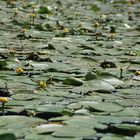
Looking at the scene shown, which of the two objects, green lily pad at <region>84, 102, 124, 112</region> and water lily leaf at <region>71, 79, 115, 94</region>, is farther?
water lily leaf at <region>71, 79, 115, 94</region>

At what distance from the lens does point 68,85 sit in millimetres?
2670

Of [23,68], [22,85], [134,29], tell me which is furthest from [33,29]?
[22,85]

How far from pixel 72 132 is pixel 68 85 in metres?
0.83

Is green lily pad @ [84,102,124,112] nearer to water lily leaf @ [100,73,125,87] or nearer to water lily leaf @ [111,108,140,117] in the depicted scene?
water lily leaf @ [111,108,140,117]

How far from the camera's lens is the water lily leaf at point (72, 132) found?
5.97ft

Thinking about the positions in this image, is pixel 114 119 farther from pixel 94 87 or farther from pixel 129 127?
pixel 94 87

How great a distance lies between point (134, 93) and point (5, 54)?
4.00 feet

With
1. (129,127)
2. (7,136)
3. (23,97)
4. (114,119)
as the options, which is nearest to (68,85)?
(23,97)

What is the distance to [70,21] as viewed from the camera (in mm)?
5965

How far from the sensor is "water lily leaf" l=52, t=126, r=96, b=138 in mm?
1819

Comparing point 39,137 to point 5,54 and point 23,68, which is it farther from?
point 5,54

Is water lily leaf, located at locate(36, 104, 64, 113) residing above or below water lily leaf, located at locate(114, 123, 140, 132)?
above

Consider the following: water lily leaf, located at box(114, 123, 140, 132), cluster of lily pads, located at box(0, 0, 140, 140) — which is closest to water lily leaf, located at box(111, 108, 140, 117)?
cluster of lily pads, located at box(0, 0, 140, 140)

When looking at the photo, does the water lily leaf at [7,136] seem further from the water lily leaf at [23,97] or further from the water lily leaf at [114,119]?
the water lily leaf at [23,97]
